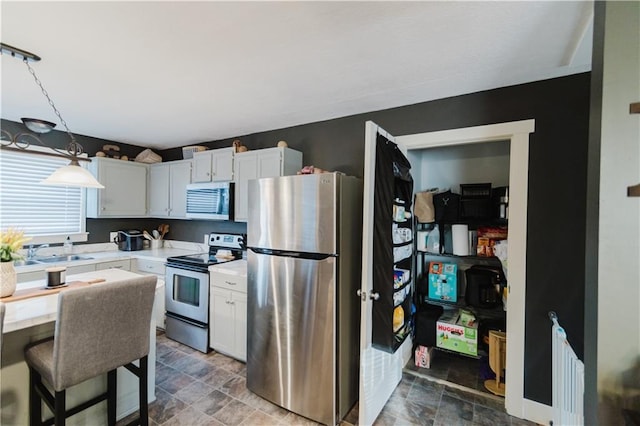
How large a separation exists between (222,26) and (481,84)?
1.85 m

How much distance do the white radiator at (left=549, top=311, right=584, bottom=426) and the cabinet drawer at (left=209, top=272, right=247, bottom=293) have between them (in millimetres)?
2333

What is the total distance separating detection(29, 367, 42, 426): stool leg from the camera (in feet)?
4.96

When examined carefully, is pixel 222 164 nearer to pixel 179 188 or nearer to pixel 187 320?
pixel 179 188

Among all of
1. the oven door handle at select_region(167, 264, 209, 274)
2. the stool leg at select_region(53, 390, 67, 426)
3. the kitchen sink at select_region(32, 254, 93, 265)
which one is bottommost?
the stool leg at select_region(53, 390, 67, 426)

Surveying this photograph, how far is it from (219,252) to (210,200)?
2.22ft

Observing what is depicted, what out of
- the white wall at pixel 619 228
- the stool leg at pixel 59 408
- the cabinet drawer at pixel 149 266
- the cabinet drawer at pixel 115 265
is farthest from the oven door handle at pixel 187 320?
the white wall at pixel 619 228

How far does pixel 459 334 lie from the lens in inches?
98.8

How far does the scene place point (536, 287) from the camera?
201 cm

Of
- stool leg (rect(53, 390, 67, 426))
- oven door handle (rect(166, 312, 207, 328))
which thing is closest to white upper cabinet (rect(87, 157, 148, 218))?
oven door handle (rect(166, 312, 207, 328))

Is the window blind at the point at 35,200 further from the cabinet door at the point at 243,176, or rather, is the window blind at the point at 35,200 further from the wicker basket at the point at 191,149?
the cabinet door at the point at 243,176

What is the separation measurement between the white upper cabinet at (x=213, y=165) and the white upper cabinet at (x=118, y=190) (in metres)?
1.09

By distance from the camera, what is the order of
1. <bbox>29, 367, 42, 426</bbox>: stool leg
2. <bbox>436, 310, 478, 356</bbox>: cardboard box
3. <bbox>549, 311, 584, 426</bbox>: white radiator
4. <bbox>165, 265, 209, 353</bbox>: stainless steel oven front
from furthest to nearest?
<bbox>165, 265, 209, 353</bbox>: stainless steel oven front → <bbox>436, 310, 478, 356</bbox>: cardboard box → <bbox>29, 367, 42, 426</bbox>: stool leg → <bbox>549, 311, 584, 426</bbox>: white radiator

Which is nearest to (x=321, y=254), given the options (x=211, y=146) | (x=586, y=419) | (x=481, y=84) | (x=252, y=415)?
(x=252, y=415)

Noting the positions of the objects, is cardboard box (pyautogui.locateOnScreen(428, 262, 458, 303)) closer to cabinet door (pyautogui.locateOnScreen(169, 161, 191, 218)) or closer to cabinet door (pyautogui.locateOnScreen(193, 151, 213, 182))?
cabinet door (pyautogui.locateOnScreen(193, 151, 213, 182))
